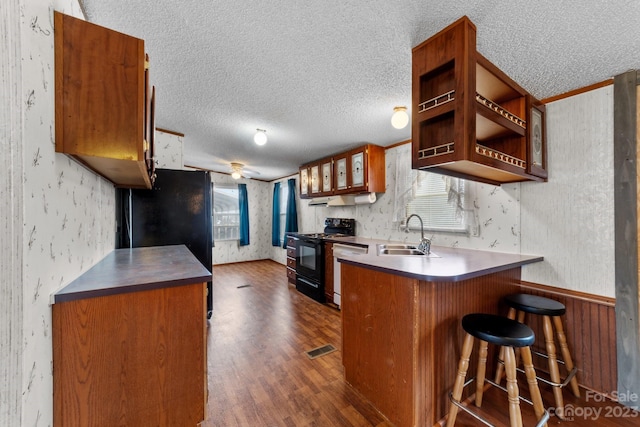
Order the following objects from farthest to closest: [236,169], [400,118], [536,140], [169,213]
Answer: [236,169] → [169,213] → [400,118] → [536,140]

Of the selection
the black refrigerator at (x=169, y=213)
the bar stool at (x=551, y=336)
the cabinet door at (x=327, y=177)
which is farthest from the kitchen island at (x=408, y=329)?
the cabinet door at (x=327, y=177)

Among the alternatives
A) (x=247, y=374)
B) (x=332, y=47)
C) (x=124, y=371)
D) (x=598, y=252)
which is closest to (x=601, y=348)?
(x=598, y=252)

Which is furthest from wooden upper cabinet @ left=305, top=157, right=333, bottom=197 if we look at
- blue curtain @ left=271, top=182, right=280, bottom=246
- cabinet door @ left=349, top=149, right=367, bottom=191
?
blue curtain @ left=271, top=182, right=280, bottom=246

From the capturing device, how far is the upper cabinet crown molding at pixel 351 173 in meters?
3.46

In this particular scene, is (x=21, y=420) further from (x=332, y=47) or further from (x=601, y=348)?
(x=601, y=348)

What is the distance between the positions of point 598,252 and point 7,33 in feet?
10.5

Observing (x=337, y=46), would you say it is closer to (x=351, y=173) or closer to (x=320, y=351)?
(x=351, y=173)

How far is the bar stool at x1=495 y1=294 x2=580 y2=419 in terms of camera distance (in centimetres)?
159

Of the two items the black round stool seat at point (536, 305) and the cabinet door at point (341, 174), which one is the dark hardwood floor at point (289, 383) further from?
the cabinet door at point (341, 174)

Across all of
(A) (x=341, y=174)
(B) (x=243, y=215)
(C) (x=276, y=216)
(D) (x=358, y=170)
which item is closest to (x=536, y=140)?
(D) (x=358, y=170)

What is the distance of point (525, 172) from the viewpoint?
1.80m

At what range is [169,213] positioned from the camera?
2.78m

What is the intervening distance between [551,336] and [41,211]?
278cm

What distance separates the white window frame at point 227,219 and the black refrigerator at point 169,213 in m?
3.39
